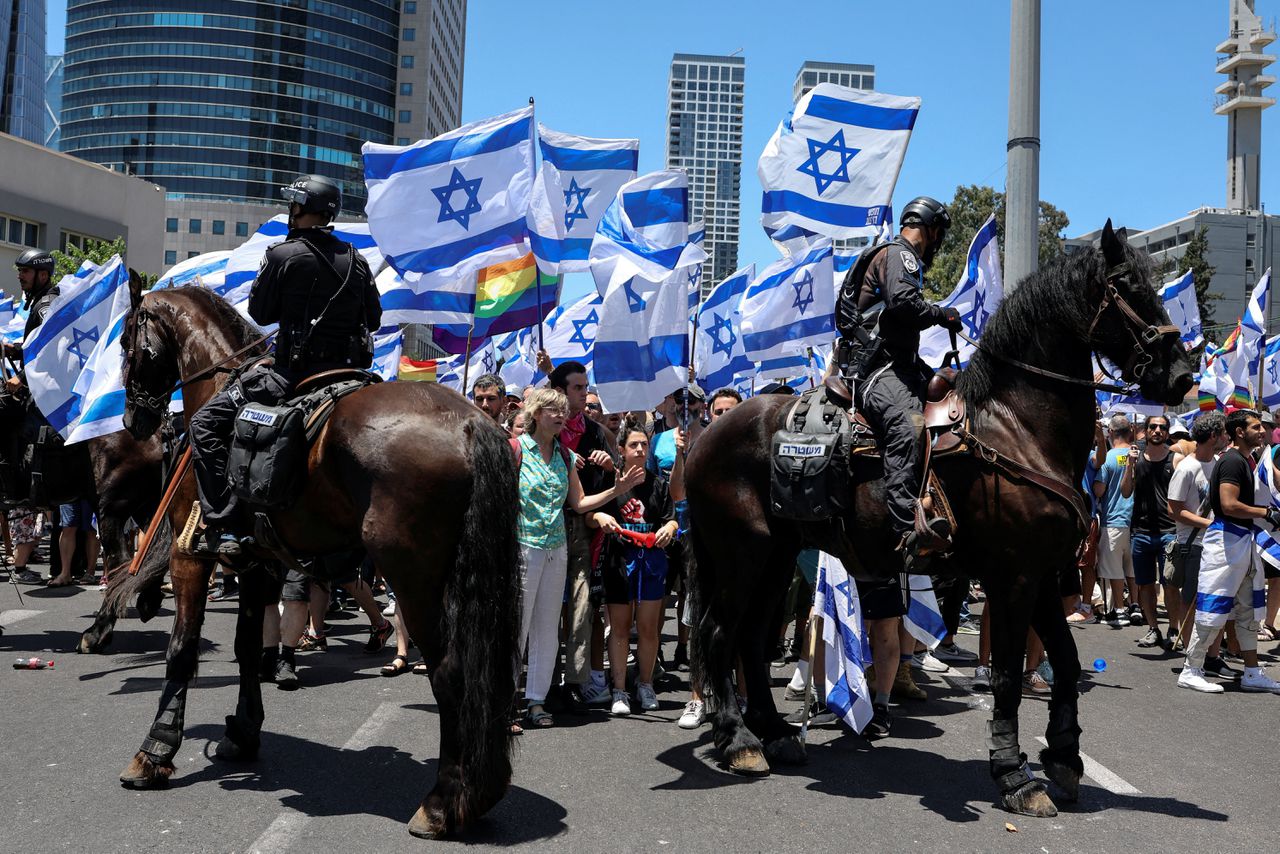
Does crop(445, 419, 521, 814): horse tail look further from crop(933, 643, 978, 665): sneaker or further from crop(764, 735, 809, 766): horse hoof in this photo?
crop(933, 643, 978, 665): sneaker

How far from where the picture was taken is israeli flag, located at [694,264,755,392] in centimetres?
1346

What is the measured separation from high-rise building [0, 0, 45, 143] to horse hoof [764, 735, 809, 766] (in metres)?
160

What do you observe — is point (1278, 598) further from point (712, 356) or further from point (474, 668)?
point (474, 668)

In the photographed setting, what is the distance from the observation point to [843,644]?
22.6 ft

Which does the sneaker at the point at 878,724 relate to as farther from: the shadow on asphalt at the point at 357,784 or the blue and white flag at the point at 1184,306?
the blue and white flag at the point at 1184,306

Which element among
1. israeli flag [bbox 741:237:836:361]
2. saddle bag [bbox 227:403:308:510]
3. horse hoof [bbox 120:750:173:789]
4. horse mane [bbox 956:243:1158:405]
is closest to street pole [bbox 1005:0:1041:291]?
israeli flag [bbox 741:237:836:361]

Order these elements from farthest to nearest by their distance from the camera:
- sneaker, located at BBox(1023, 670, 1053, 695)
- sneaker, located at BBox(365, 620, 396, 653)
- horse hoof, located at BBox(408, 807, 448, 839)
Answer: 1. sneaker, located at BBox(365, 620, 396, 653)
2. sneaker, located at BBox(1023, 670, 1053, 695)
3. horse hoof, located at BBox(408, 807, 448, 839)

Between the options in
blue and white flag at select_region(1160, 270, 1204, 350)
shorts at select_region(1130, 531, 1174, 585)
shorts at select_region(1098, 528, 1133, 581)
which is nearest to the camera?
shorts at select_region(1130, 531, 1174, 585)

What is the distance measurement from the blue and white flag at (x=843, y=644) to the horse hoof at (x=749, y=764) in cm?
80

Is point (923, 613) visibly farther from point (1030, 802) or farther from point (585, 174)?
point (585, 174)

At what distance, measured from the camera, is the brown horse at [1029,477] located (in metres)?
5.68

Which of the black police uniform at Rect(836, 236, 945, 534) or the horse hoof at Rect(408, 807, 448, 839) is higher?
the black police uniform at Rect(836, 236, 945, 534)

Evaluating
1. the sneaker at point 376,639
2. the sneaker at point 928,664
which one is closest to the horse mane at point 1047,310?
the sneaker at point 928,664

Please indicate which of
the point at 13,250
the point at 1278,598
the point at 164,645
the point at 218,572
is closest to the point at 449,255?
the point at 164,645
